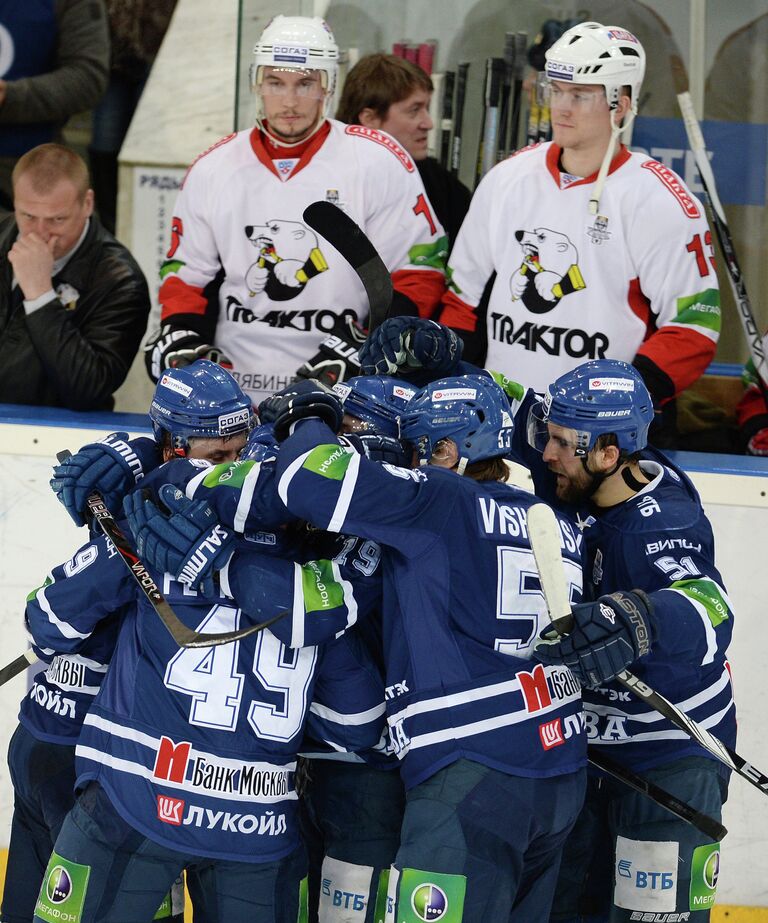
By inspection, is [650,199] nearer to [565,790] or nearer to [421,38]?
[421,38]

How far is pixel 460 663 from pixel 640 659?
15.1 inches

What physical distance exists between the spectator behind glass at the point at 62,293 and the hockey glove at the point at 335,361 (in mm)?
499

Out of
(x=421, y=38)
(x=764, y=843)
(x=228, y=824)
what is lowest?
(x=764, y=843)

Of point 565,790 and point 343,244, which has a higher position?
point 343,244

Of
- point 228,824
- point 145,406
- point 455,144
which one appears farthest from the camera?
point 145,406

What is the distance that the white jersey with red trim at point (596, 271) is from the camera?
3.15m

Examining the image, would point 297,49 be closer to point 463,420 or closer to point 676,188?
point 676,188

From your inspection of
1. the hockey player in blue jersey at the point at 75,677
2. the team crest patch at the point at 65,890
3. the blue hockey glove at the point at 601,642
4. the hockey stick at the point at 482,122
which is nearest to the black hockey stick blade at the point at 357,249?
the hockey player in blue jersey at the point at 75,677

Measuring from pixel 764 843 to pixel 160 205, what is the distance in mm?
3108

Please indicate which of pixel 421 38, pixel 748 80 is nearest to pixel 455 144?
pixel 421 38

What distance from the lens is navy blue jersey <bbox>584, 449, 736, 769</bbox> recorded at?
230 cm

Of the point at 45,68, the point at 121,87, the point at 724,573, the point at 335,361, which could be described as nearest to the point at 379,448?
the point at 335,361

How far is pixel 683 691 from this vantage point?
2.43m

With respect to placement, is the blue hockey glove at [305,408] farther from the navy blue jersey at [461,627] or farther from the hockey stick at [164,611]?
the hockey stick at [164,611]
